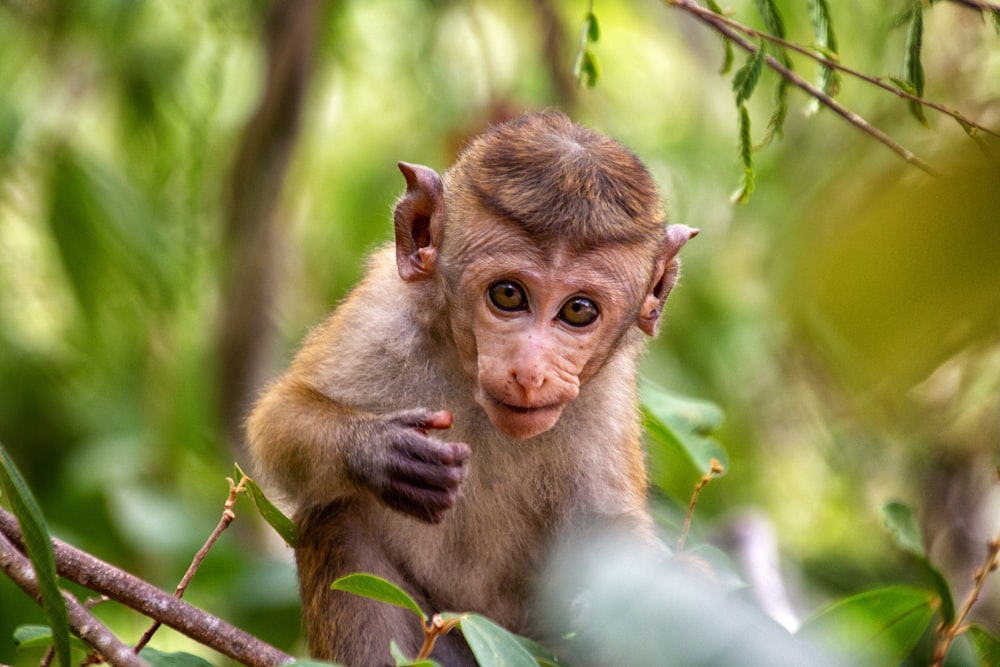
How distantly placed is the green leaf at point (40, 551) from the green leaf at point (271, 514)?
53 centimetres

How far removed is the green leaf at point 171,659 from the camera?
293 cm

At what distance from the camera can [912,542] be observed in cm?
340

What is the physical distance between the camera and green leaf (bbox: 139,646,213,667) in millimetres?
2934

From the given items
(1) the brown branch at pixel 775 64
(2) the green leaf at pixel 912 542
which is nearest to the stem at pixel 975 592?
(2) the green leaf at pixel 912 542

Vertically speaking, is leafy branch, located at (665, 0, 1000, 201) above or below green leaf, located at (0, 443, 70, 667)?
above

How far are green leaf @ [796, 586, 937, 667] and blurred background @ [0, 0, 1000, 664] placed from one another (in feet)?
5.72

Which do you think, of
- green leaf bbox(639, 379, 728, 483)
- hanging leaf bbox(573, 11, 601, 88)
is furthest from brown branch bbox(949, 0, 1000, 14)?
green leaf bbox(639, 379, 728, 483)

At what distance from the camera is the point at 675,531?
13.6 feet

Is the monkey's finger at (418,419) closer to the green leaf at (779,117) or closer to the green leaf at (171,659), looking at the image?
the green leaf at (171,659)

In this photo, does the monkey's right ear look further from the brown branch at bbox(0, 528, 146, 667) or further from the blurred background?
the blurred background

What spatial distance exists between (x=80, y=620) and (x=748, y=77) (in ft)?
6.49

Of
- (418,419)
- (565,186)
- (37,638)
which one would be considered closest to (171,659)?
(37,638)

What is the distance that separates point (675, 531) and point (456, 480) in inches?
50.3

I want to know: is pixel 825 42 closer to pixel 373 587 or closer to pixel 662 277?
pixel 662 277
